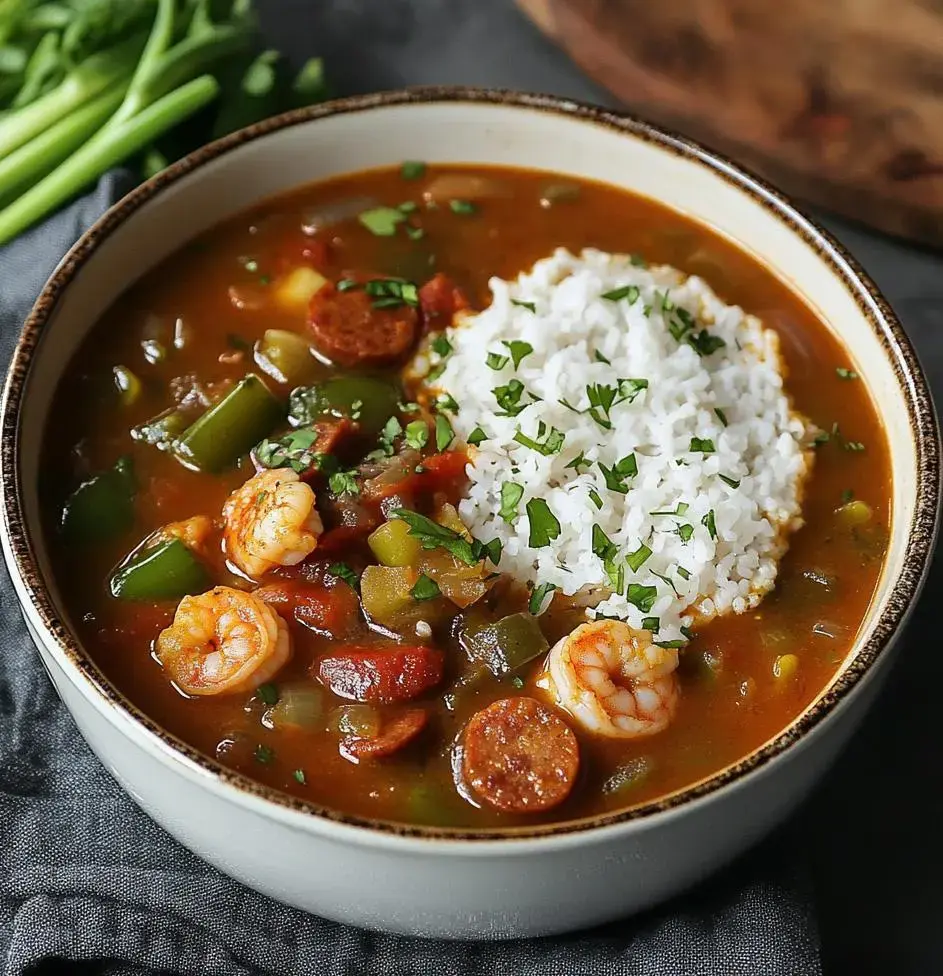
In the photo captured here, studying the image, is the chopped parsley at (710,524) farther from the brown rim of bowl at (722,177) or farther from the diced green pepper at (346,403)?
the diced green pepper at (346,403)

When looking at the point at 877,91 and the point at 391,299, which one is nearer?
the point at 391,299

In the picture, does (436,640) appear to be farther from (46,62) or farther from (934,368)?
(46,62)

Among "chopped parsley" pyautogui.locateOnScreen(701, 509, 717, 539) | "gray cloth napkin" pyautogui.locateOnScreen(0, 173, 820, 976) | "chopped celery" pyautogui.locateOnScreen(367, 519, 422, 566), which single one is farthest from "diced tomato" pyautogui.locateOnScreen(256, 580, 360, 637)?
"chopped parsley" pyautogui.locateOnScreen(701, 509, 717, 539)

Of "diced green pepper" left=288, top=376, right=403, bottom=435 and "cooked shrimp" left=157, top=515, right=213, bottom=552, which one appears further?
"diced green pepper" left=288, top=376, right=403, bottom=435

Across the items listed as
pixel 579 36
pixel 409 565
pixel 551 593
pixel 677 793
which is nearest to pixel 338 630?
pixel 409 565

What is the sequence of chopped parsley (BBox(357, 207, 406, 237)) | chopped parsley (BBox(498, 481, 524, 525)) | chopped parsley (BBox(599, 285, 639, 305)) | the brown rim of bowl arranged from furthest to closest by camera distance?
chopped parsley (BBox(357, 207, 406, 237)) → chopped parsley (BBox(599, 285, 639, 305)) → chopped parsley (BBox(498, 481, 524, 525)) → the brown rim of bowl

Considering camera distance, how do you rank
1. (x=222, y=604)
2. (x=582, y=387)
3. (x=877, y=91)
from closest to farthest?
(x=222, y=604) → (x=582, y=387) → (x=877, y=91)

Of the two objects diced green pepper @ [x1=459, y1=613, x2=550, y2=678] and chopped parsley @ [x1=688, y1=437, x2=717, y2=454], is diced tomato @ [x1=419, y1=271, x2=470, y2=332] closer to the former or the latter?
chopped parsley @ [x1=688, y1=437, x2=717, y2=454]
